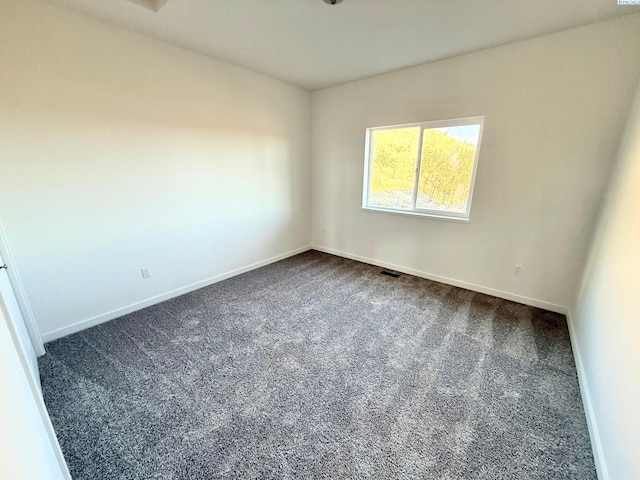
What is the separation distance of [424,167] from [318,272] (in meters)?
1.92

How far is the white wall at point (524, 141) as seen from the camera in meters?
2.14

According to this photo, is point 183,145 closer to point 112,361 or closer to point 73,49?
point 73,49

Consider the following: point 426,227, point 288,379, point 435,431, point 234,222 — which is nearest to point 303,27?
point 234,222

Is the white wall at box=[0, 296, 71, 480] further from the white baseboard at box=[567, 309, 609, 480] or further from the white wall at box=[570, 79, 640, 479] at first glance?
the white baseboard at box=[567, 309, 609, 480]

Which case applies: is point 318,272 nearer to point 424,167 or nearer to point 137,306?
point 424,167

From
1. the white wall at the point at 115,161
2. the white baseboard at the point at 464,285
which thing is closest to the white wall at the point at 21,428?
the white wall at the point at 115,161

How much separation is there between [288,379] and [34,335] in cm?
199

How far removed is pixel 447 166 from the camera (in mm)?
3049

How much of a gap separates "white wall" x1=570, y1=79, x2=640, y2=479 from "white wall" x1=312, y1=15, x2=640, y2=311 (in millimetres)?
259

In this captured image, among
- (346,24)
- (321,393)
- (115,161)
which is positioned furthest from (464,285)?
(115,161)

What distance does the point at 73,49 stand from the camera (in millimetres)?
2014

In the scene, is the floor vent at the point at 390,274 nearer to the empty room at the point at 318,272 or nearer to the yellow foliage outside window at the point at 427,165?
the empty room at the point at 318,272

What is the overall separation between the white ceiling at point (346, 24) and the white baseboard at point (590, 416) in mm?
2527

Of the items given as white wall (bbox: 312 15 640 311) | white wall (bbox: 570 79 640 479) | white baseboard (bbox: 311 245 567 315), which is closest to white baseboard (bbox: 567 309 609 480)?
white wall (bbox: 570 79 640 479)
